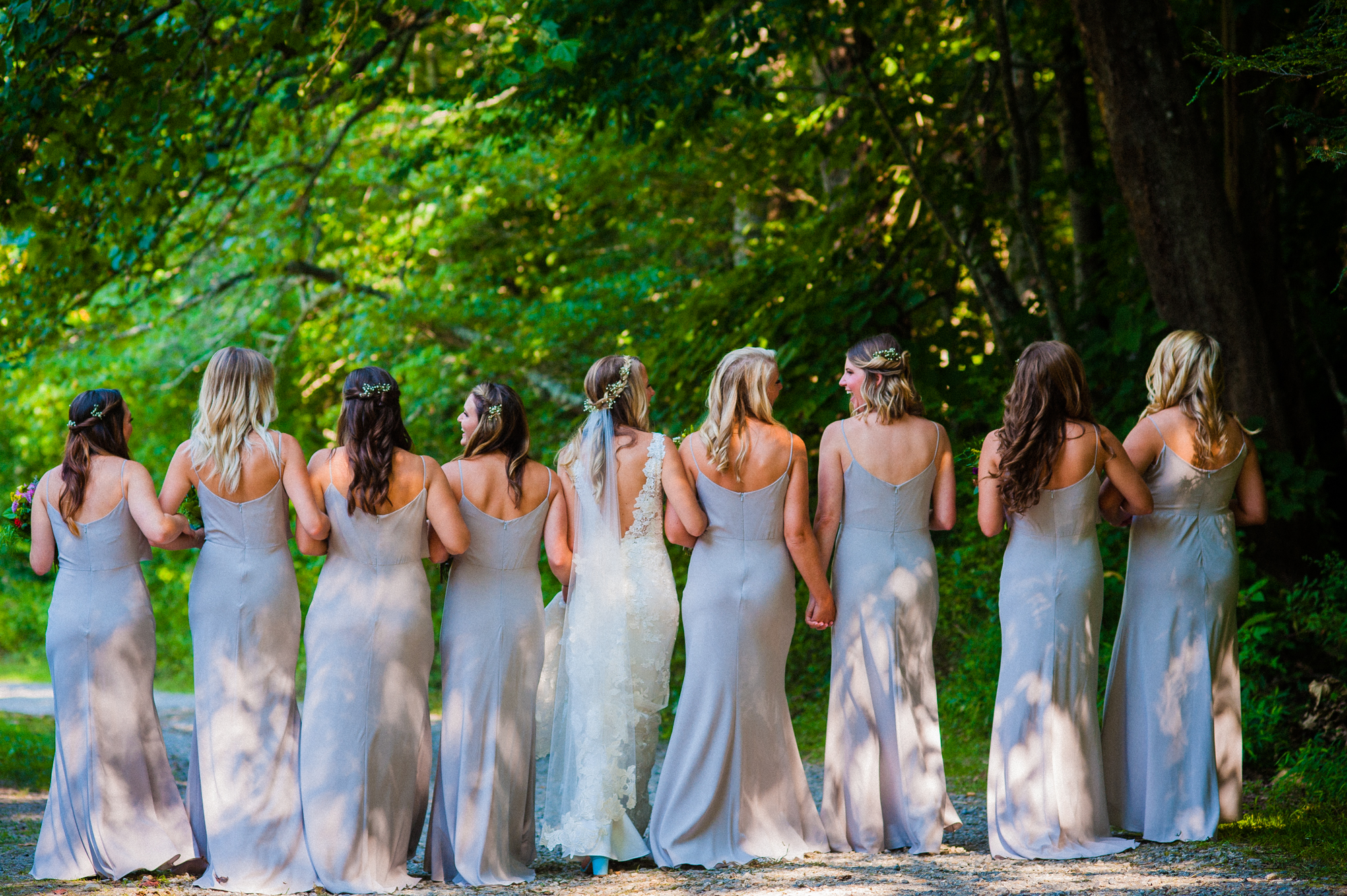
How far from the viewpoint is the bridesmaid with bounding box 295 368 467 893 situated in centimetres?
474

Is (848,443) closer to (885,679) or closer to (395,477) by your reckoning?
(885,679)

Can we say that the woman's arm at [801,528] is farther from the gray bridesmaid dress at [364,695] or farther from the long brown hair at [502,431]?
the gray bridesmaid dress at [364,695]

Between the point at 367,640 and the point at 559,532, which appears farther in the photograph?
the point at 559,532

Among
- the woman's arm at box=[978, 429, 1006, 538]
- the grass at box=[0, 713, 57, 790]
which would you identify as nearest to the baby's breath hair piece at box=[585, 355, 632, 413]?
the woman's arm at box=[978, 429, 1006, 538]

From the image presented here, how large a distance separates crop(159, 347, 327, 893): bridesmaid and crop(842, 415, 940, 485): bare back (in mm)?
2361

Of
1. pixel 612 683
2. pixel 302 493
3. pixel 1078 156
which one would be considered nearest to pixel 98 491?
pixel 302 493

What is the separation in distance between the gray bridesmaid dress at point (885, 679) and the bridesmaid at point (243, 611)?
91.6 inches

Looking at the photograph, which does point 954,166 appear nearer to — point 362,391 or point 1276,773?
point 1276,773

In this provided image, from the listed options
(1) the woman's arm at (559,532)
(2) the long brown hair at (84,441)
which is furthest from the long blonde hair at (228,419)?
(1) the woman's arm at (559,532)

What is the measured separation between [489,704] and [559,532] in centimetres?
80

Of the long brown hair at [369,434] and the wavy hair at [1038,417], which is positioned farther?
the wavy hair at [1038,417]

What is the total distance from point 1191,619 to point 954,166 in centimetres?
559

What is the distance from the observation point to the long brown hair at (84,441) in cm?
500

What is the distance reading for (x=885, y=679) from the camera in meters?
5.13
